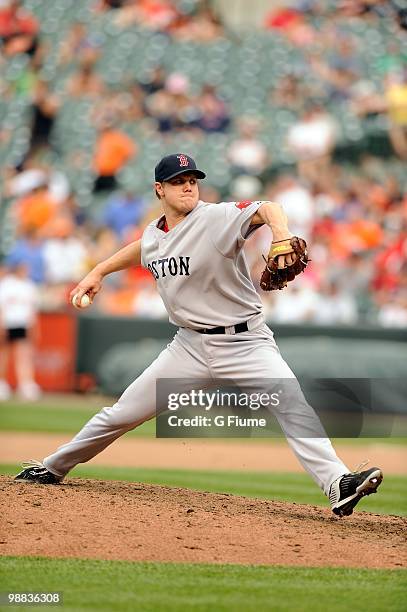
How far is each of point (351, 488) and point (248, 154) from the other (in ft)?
35.4

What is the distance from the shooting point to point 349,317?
1292 centimetres

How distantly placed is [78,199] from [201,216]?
1111 centimetres

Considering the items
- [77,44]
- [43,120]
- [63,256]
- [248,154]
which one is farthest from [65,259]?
[77,44]

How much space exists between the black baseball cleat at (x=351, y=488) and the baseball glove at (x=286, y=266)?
35.9 inches

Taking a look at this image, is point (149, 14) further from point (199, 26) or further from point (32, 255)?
point (32, 255)

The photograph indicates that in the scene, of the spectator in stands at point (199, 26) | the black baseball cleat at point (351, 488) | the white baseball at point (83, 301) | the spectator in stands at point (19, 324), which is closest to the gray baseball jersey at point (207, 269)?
the white baseball at point (83, 301)

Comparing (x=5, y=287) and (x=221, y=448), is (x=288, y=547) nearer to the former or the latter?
(x=221, y=448)

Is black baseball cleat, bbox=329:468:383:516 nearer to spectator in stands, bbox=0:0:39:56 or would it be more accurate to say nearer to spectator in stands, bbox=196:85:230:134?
spectator in stands, bbox=196:85:230:134

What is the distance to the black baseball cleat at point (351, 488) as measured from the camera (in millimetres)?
4758

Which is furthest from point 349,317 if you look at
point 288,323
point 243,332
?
point 243,332

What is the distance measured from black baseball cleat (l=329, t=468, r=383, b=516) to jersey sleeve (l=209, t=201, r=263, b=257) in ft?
3.80

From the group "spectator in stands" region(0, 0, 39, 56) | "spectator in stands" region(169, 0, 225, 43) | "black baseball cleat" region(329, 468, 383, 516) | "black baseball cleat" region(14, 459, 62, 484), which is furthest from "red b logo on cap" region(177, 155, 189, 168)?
"spectator in stands" region(0, 0, 39, 56)

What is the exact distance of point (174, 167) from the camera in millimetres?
5125

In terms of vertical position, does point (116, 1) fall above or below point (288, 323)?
above
